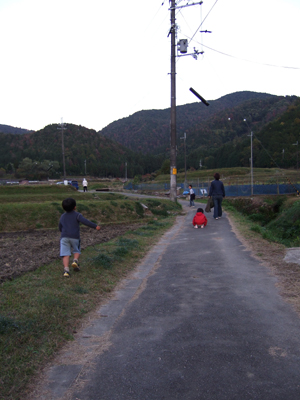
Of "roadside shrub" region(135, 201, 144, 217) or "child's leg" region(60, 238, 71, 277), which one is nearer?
"child's leg" region(60, 238, 71, 277)

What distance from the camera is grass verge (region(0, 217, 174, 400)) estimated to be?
342 centimetres

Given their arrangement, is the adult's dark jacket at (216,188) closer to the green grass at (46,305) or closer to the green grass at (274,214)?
the green grass at (274,214)

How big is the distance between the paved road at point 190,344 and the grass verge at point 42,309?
10.1 inches

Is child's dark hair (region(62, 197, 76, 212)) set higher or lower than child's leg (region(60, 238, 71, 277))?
higher

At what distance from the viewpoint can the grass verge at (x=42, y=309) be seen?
135 inches

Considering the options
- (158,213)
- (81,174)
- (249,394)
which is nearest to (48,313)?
(249,394)

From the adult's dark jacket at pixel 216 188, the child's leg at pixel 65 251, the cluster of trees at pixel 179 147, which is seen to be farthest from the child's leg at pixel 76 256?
the cluster of trees at pixel 179 147

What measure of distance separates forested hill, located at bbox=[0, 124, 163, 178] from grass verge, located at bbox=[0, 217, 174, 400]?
133517 mm

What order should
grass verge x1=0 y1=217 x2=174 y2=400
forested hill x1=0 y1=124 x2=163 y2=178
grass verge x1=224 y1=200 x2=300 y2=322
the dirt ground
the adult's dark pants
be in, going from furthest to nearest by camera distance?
forested hill x1=0 y1=124 x2=163 y2=178
the adult's dark pants
the dirt ground
grass verge x1=224 y1=200 x2=300 y2=322
grass verge x1=0 y1=217 x2=174 y2=400

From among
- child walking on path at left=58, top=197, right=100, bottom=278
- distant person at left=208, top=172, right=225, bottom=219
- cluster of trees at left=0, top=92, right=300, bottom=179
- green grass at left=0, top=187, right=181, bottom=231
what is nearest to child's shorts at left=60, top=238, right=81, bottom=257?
child walking on path at left=58, top=197, right=100, bottom=278

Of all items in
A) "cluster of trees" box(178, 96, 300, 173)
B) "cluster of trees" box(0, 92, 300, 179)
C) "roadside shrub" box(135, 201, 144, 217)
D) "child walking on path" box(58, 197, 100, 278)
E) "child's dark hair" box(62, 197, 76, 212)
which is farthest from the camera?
"cluster of trees" box(0, 92, 300, 179)

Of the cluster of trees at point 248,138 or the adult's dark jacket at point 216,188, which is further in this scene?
the cluster of trees at point 248,138

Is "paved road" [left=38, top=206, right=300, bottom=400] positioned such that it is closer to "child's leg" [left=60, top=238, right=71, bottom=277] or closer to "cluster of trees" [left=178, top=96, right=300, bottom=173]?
"child's leg" [left=60, top=238, right=71, bottom=277]

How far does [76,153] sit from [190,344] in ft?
563
